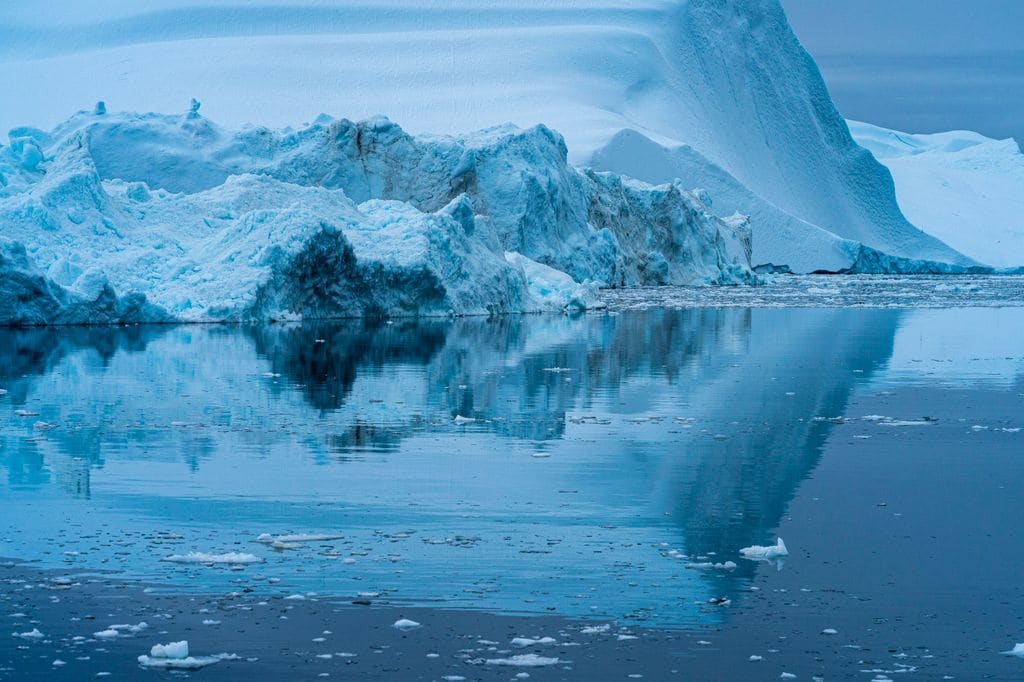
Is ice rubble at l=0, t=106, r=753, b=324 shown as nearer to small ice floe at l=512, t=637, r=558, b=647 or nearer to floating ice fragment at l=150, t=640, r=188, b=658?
floating ice fragment at l=150, t=640, r=188, b=658

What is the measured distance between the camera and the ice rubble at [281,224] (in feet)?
44.9

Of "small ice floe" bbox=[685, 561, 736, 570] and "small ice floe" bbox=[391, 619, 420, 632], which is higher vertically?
"small ice floe" bbox=[685, 561, 736, 570]

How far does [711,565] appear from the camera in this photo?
3.86 metres

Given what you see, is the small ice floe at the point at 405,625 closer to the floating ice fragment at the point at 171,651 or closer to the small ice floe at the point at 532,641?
the small ice floe at the point at 532,641

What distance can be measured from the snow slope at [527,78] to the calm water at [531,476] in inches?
1080

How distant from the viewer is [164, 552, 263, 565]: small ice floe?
3820mm

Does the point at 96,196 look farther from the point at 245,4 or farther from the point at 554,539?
the point at 245,4

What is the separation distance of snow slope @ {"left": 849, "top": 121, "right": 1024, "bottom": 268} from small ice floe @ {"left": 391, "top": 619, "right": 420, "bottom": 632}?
154ft

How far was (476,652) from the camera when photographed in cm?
311

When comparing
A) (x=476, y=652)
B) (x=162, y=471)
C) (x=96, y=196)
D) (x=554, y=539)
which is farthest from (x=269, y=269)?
(x=476, y=652)

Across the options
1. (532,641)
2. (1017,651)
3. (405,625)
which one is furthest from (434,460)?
(1017,651)

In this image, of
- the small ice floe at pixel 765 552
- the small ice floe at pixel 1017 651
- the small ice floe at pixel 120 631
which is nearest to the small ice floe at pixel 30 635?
the small ice floe at pixel 120 631

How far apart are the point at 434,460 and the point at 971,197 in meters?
55.0

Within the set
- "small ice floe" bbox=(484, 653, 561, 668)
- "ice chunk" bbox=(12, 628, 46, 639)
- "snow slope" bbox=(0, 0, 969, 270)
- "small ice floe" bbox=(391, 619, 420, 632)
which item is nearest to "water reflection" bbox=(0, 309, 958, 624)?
"small ice floe" bbox=(391, 619, 420, 632)
